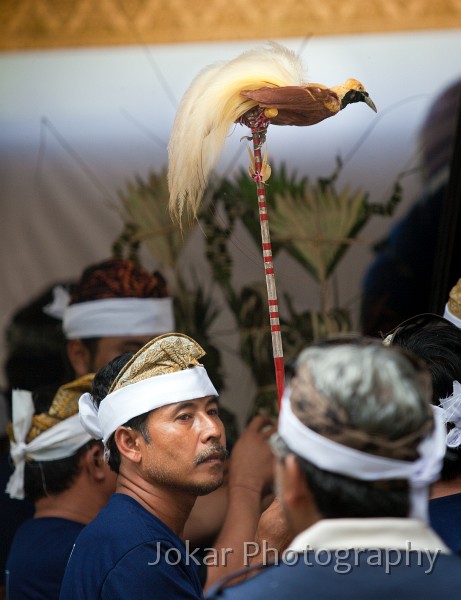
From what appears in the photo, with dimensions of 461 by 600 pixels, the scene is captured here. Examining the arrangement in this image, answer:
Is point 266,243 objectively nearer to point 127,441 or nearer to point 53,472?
point 127,441

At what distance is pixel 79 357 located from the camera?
12.2ft

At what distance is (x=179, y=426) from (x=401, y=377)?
3.22ft

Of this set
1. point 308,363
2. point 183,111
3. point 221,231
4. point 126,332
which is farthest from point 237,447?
point 308,363

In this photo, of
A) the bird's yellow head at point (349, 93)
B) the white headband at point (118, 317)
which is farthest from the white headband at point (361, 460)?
the white headband at point (118, 317)

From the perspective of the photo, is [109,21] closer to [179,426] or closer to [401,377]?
[179,426]

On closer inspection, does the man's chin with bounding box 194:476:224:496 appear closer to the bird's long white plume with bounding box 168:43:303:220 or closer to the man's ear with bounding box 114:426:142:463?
the man's ear with bounding box 114:426:142:463

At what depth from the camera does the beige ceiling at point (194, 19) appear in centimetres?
372

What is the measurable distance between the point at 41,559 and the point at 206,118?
1470mm

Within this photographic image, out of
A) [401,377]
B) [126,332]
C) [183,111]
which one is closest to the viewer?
[401,377]

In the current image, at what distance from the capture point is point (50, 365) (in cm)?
381

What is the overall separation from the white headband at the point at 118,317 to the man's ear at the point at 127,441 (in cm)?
121

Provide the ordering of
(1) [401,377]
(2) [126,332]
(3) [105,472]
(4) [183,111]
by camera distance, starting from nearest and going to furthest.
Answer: (1) [401,377]
(4) [183,111]
(3) [105,472]
(2) [126,332]

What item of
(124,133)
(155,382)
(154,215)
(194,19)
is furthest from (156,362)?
(194,19)

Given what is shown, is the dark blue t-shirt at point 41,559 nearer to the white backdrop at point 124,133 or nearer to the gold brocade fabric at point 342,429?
the white backdrop at point 124,133
